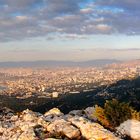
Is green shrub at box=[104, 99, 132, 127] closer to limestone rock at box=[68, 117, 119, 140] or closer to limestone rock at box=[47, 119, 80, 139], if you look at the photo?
limestone rock at box=[68, 117, 119, 140]

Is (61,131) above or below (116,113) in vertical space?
below

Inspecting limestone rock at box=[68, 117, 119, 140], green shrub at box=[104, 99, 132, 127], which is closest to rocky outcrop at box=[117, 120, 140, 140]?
limestone rock at box=[68, 117, 119, 140]

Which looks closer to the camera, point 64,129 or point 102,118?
point 64,129

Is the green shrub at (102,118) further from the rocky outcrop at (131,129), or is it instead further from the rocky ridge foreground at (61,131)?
the rocky ridge foreground at (61,131)

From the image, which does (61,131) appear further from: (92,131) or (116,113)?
(116,113)

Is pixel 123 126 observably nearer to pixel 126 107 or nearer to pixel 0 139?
pixel 126 107

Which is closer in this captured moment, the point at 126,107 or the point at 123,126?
the point at 123,126

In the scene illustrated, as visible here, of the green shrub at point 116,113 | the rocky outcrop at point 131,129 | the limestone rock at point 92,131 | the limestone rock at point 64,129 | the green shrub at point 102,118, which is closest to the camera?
the limestone rock at point 92,131

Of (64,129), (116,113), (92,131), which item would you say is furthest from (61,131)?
(116,113)

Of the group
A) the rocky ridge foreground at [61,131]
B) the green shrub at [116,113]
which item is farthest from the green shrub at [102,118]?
the rocky ridge foreground at [61,131]

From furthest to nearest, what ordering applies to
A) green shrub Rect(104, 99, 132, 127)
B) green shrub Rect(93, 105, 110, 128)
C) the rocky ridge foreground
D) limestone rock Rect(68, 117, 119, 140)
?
1. green shrub Rect(104, 99, 132, 127)
2. green shrub Rect(93, 105, 110, 128)
3. the rocky ridge foreground
4. limestone rock Rect(68, 117, 119, 140)

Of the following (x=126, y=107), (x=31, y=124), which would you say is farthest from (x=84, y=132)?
(x=126, y=107)
